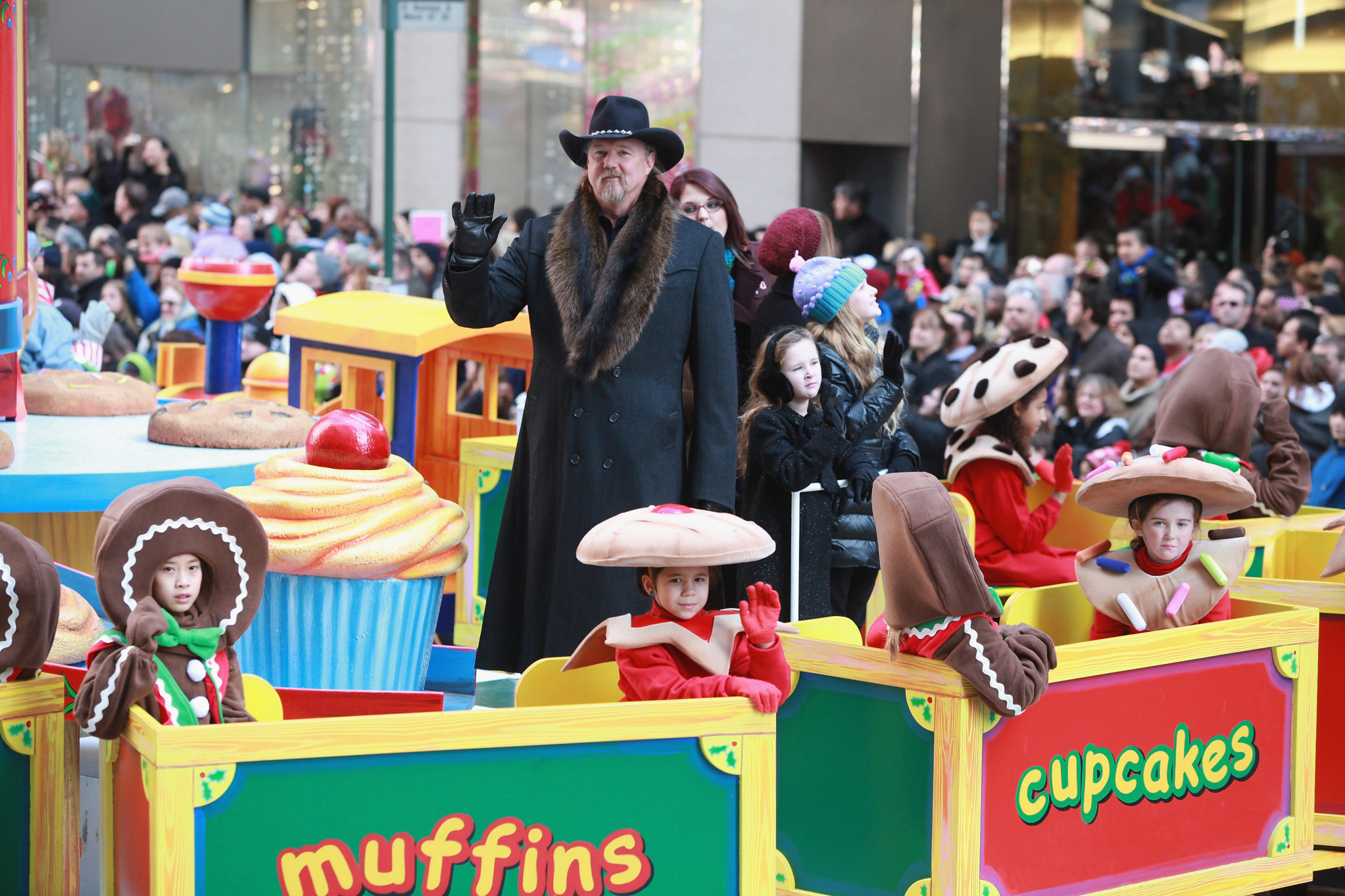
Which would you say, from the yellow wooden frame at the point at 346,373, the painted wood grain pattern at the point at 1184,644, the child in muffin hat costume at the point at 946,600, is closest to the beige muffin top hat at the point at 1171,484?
the painted wood grain pattern at the point at 1184,644

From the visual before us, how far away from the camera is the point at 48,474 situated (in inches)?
171

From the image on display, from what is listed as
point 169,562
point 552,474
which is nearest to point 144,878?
point 169,562

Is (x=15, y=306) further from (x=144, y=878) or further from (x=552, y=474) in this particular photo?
(x=144, y=878)

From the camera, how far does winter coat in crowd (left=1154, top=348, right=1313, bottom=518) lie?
5082 mm

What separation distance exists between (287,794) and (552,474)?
5.06ft

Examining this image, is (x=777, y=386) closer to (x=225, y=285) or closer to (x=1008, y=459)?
(x=1008, y=459)

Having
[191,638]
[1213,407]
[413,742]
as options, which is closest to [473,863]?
[413,742]

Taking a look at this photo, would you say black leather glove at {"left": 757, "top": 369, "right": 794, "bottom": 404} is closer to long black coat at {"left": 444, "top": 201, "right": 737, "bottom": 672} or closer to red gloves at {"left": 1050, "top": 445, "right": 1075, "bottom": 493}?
long black coat at {"left": 444, "top": 201, "right": 737, "bottom": 672}

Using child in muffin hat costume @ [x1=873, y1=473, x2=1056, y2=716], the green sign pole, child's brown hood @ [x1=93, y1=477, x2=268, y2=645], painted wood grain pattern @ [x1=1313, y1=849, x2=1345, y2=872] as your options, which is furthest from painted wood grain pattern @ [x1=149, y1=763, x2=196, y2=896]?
the green sign pole

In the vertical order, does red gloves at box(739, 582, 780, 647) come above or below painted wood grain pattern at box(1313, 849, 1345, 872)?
above

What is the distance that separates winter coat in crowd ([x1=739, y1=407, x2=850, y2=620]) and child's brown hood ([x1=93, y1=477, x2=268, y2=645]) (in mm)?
1671

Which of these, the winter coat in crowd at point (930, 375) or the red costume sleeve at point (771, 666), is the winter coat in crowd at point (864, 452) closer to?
the red costume sleeve at point (771, 666)

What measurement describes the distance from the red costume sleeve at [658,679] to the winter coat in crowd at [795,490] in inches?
45.1

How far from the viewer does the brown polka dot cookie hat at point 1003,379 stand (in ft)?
16.7
